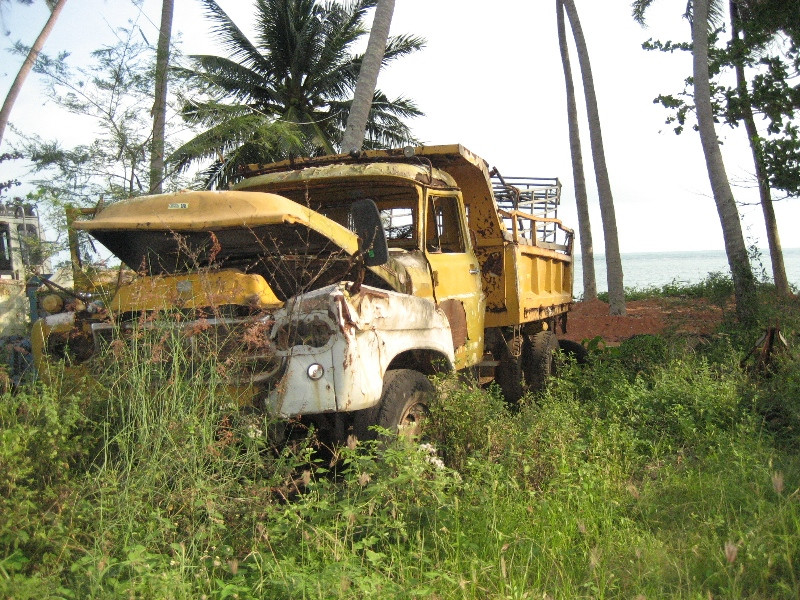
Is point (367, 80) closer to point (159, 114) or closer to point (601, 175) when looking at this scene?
point (159, 114)

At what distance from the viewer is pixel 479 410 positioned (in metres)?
5.07

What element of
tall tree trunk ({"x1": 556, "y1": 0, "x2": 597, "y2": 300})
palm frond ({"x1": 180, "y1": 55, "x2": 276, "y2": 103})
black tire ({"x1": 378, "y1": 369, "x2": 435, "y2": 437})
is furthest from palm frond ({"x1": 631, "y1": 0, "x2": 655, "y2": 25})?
black tire ({"x1": 378, "y1": 369, "x2": 435, "y2": 437})

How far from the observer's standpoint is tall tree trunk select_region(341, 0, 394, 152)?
974cm

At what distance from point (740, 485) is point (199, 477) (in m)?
3.01

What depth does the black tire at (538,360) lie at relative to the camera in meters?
8.44

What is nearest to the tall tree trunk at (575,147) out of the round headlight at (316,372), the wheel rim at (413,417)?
the wheel rim at (413,417)

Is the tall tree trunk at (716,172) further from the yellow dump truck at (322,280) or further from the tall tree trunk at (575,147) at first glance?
the tall tree trunk at (575,147)

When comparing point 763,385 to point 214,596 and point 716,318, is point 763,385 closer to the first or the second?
point 214,596

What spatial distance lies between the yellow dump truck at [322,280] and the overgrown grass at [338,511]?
0.99ft

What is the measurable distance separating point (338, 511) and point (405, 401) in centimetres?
120

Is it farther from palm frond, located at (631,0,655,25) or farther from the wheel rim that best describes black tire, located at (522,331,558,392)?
palm frond, located at (631,0,655,25)

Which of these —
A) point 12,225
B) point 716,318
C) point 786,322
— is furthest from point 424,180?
point 12,225

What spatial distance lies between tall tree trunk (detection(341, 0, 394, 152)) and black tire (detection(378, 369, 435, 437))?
5.23 metres

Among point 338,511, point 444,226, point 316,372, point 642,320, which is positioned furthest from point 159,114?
point 642,320
